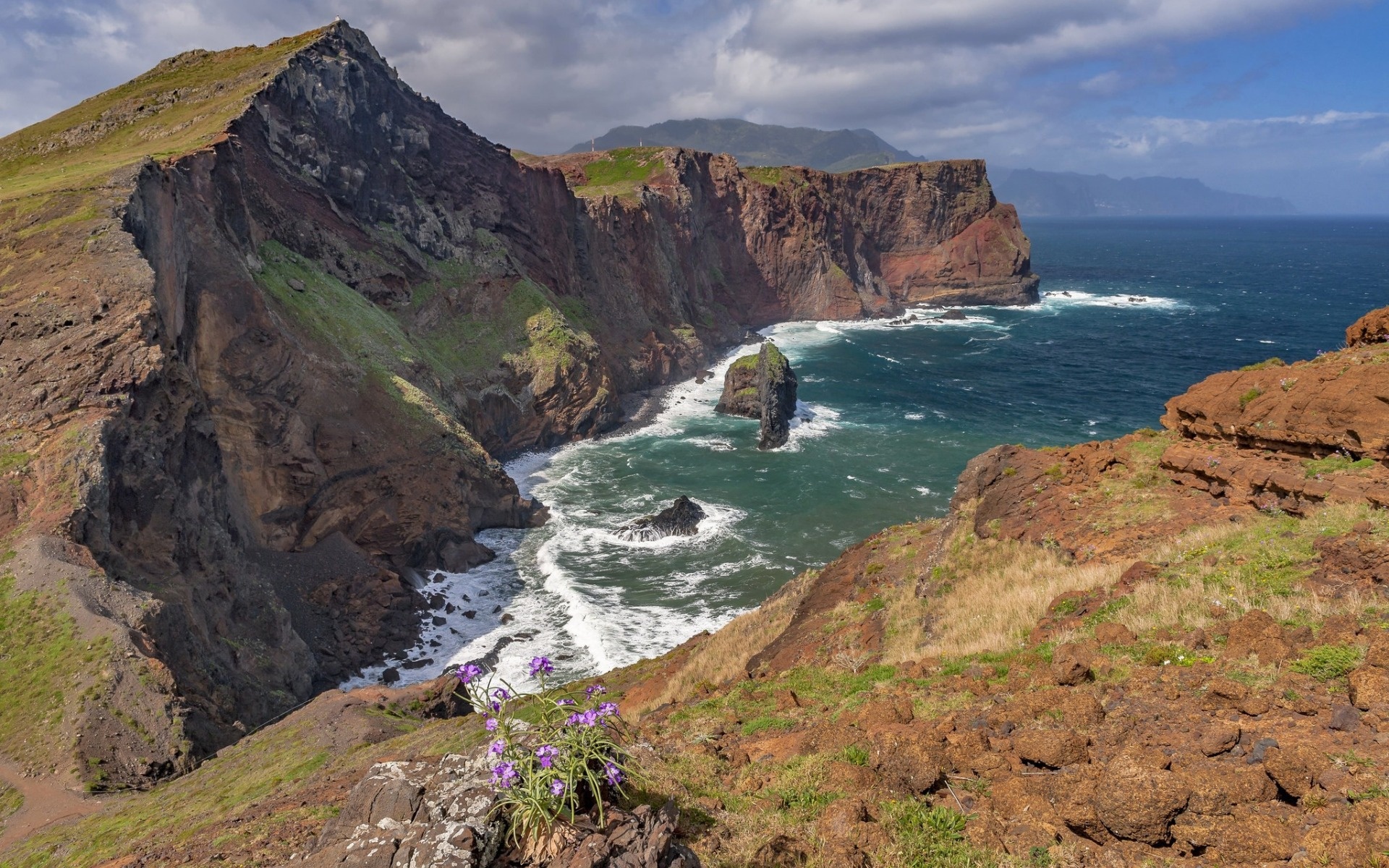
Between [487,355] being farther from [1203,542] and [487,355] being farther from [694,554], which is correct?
[1203,542]

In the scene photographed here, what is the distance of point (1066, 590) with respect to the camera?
13352mm

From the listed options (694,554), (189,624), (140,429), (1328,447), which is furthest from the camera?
(694,554)

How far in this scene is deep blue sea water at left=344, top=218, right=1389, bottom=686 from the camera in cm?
3622

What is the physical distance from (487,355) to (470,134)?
24446 millimetres

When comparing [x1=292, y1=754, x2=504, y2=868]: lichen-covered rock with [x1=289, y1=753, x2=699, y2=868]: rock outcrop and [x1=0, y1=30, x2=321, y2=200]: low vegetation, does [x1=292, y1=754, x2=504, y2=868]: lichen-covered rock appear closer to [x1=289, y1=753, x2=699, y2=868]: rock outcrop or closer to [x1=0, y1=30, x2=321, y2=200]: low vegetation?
[x1=289, y1=753, x2=699, y2=868]: rock outcrop

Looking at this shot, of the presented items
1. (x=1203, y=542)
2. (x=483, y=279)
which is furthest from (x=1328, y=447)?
(x=483, y=279)

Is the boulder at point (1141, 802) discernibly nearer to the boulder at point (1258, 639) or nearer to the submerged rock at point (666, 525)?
the boulder at point (1258, 639)

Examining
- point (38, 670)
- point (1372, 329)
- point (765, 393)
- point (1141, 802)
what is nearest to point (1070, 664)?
point (1141, 802)

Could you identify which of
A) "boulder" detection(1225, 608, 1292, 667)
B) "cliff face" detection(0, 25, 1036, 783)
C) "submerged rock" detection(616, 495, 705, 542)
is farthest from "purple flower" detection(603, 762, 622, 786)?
"submerged rock" detection(616, 495, 705, 542)

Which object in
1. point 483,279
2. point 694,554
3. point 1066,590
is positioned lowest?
point 694,554

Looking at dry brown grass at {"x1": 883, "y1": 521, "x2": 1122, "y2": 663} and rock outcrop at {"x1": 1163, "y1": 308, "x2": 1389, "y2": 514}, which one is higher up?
rock outcrop at {"x1": 1163, "y1": 308, "x2": 1389, "y2": 514}

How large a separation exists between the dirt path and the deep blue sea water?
1599cm

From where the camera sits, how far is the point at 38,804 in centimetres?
1650

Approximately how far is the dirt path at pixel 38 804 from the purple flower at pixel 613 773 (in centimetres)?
1726
